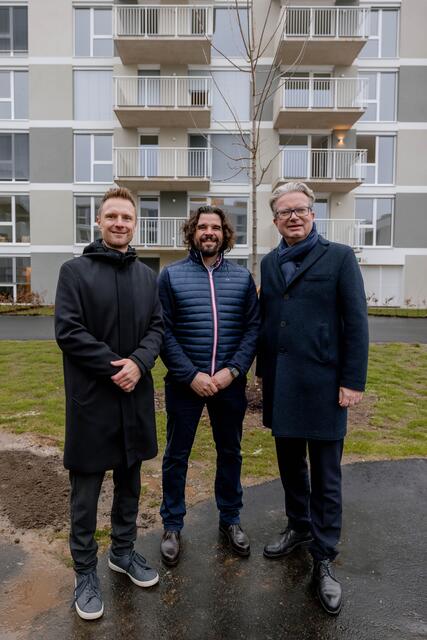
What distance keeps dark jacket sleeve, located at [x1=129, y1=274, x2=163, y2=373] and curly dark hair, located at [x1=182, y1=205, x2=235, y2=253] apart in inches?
20.3

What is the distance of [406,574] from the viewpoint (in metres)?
2.86

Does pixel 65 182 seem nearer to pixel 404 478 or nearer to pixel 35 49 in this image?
pixel 35 49

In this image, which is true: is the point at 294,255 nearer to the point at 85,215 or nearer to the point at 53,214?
the point at 85,215

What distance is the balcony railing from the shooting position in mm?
21750

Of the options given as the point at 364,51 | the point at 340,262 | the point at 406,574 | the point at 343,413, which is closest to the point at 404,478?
the point at 406,574

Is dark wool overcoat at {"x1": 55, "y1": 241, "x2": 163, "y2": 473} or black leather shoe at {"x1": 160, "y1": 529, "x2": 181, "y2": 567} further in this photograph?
black leather shoe at {"x1": 160, "y1": 529, "x2": 181, "y2": 567}

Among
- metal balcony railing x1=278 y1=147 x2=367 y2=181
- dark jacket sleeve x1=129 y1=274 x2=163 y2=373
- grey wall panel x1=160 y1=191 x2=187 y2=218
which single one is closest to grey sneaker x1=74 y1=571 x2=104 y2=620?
dark jacket sleeve x1=129 y1=274 x2=163 y2=373

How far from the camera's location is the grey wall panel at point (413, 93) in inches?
886

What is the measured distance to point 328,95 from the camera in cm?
2092

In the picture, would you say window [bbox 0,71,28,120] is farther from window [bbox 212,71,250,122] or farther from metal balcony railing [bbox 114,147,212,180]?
window [bbox 212,71,250,122]

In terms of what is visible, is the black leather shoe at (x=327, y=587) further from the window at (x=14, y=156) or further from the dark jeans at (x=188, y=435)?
the window at (x=14, y=156)

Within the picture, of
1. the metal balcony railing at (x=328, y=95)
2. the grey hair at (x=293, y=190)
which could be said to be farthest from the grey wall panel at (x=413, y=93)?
the grey hair at (x=293, y=190)

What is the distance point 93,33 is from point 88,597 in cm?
2547

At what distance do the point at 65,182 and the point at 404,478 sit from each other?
22116mm
